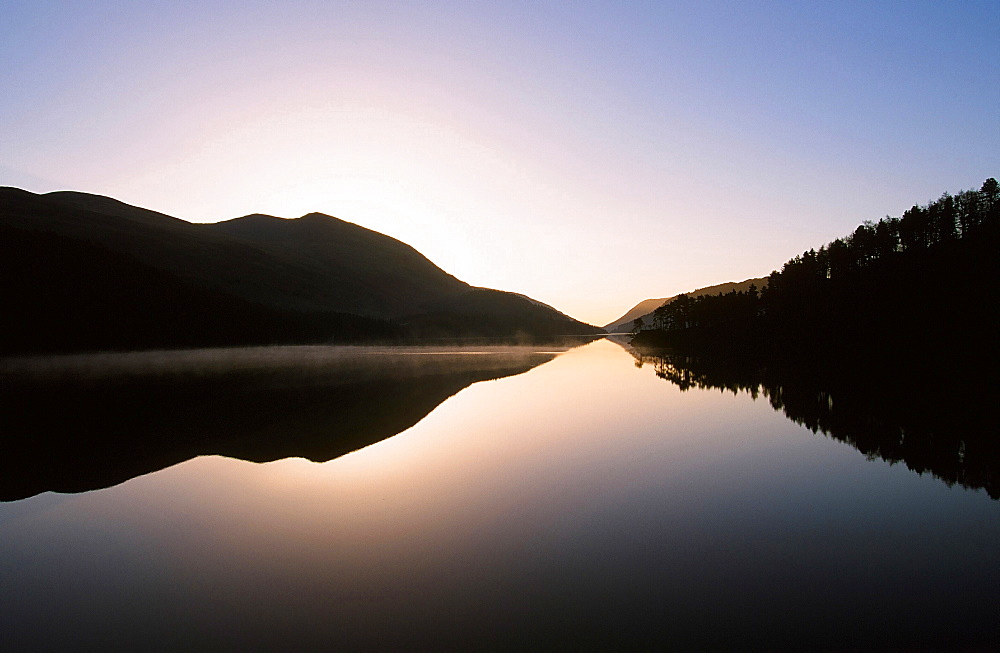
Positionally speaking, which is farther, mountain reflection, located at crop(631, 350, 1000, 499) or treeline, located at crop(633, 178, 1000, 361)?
treeline, located at crop(633, 178, 1000, 361)

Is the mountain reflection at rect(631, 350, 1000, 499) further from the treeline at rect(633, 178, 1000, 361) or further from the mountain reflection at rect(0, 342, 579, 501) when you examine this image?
the mountain reflection at rect(0, 342, 579, 501)

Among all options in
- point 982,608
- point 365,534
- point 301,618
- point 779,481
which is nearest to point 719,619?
point 982,608

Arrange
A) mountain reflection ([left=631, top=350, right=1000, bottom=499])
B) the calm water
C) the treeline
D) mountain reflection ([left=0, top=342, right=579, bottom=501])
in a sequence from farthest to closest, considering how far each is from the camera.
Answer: the treeline
mountain reflection ([left=0, top=342, right=579, bottom=501])
mountain reflection ([left=631, top=350, right=1000, bottom=499])
the calm water

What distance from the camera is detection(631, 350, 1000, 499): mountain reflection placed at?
20.1 m

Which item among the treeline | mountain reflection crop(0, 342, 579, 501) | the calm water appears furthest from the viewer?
the treeline

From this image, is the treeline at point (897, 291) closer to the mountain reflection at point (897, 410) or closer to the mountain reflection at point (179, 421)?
the mountain reflection at point (897, 410)

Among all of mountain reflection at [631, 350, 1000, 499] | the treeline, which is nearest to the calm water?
mountain reflection at [631, 350, 1000, 499]

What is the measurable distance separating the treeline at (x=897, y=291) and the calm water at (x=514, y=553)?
174 feet

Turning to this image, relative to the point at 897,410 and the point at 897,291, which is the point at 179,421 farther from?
the point at 897,291

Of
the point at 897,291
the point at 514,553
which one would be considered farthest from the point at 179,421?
the point at 897,291

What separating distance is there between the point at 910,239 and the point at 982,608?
3696 inches

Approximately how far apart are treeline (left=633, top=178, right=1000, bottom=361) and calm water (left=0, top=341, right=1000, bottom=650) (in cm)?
5301

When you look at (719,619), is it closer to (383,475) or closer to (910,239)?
(383,475)

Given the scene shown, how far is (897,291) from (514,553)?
3027 inches
